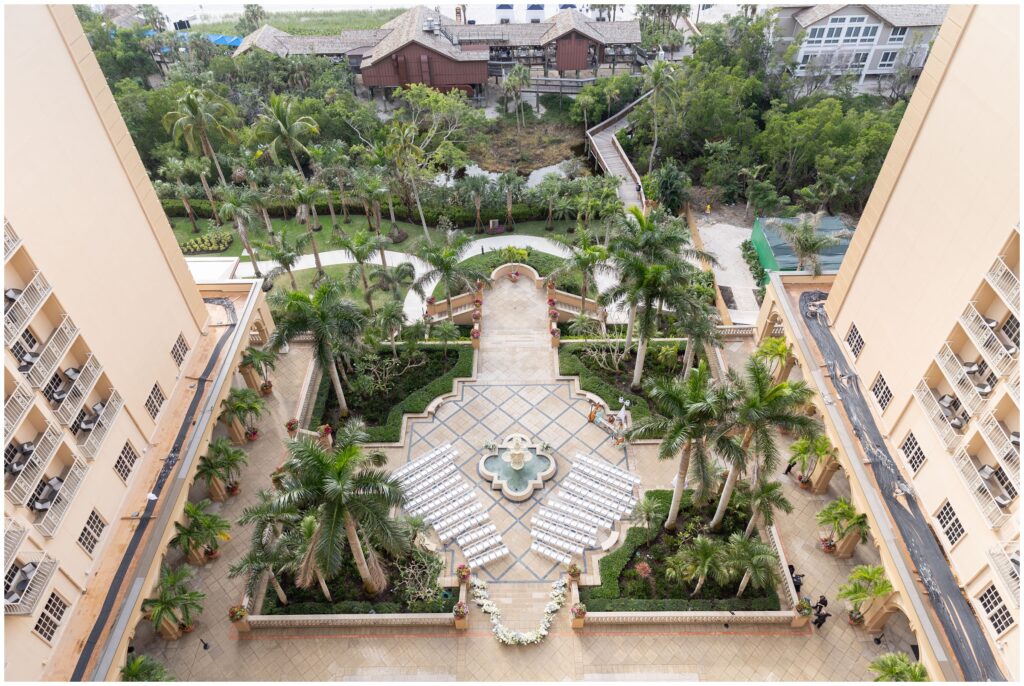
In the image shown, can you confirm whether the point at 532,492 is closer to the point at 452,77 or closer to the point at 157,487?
the point at 157,487

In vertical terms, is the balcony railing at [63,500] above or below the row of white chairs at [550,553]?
below

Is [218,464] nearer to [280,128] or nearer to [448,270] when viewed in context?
[448,270]

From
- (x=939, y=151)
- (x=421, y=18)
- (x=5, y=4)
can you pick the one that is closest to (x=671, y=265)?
(x=939, y=151)

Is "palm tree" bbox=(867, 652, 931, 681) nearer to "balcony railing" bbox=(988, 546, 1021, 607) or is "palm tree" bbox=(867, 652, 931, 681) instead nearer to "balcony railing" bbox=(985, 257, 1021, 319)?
"balcony railing" bbox=(988, 546, 1021, 607)

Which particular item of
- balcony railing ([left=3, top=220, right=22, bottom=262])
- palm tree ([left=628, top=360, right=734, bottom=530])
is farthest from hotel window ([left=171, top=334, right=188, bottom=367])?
palm tree ([left=628, top=360, right=734, bottom=530])

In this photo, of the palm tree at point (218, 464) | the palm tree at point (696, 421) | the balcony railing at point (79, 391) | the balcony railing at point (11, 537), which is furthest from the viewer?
the palm tree at point (218, 464)

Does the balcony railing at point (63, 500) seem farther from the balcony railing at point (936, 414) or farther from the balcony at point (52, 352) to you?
the balcony railing at point (936, 414)

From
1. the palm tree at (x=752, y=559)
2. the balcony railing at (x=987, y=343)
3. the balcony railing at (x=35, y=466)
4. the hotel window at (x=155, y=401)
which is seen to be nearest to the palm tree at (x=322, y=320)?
the hotel window at (x=155, y=401)

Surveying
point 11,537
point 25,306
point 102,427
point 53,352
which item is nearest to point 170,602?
point 11,537
